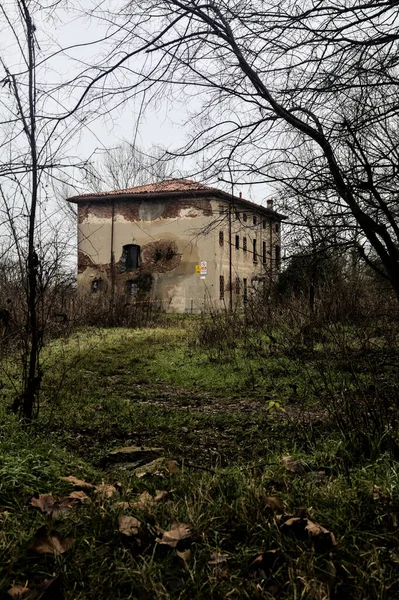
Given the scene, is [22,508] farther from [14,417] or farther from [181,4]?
[181,4]

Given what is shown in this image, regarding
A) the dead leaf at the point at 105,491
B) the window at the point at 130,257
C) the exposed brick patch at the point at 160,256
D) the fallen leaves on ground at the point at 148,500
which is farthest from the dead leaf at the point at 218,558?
the window at the point at 130,257

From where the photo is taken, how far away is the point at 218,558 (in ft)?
7.39

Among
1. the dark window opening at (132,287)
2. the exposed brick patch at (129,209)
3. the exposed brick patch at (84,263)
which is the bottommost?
the dark window opening at (132,287)

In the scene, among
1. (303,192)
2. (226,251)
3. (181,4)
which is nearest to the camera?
(181,4)

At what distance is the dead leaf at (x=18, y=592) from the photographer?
2.02 metres

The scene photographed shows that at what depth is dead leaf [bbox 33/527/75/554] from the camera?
2309 millimetres

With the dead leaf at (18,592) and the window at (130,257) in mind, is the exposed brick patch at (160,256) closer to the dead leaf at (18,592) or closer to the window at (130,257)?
the window at (130,257)

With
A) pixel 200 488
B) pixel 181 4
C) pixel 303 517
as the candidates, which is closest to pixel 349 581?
pixel 303 517

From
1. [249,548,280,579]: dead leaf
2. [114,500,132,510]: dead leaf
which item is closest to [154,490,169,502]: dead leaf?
[114,500,132,510]: dead leaf

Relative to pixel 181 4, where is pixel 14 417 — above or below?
below

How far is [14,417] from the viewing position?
4.95 metres

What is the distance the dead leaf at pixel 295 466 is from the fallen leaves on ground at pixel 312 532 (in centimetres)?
79

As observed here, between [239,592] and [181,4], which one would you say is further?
[181,4]

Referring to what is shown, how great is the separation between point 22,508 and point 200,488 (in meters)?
0.95
